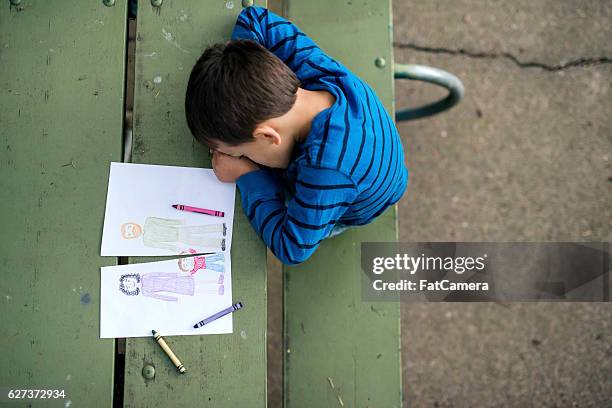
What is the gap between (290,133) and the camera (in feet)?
3.90

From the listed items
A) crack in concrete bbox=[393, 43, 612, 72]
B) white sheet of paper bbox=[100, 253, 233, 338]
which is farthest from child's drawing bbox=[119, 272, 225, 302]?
crack in concrete bbox=[393, 43, 612, 72]

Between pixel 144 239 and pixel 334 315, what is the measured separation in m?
0.50

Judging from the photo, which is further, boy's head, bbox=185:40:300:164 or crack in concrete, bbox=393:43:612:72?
crack in concrete, bbox=393:43:612:72

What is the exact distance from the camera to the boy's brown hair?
110 centimetres

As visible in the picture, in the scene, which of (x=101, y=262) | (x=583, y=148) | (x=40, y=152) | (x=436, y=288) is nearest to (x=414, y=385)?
(x=436, y=288)

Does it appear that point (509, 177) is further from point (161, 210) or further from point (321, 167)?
point (161, 210)

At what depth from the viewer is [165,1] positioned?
141 centimetres

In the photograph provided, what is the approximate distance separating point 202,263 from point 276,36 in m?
0.57

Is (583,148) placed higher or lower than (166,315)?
higher

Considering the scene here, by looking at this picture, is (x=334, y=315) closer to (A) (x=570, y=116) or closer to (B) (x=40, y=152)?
(B) (x=40, y=152)

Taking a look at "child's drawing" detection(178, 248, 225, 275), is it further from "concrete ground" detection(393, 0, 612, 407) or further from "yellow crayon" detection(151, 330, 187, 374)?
"concrete ground" detection(393, 0, 612, 407)

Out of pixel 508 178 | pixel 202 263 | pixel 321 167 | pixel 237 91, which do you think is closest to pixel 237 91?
pixel 237 91

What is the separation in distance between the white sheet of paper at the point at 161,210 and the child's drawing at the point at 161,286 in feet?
0.17

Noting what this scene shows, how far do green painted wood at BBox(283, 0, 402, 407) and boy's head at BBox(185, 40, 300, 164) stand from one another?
0.45m
